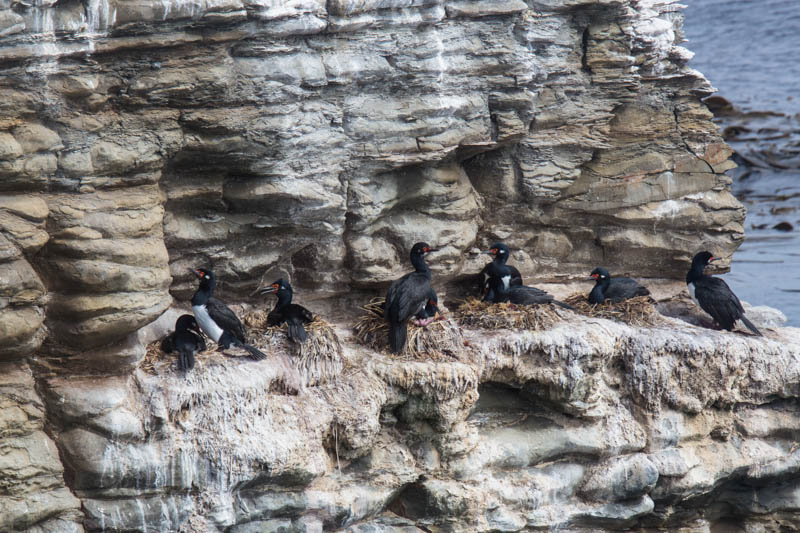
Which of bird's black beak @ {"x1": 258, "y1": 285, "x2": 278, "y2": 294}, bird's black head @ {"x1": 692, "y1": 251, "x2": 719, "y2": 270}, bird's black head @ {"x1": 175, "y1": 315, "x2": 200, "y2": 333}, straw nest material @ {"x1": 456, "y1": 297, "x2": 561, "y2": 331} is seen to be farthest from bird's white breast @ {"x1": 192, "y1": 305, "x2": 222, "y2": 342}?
bird's black head @ {"x1": 692, "y1": 251, "x2": 719, "y2": 270}

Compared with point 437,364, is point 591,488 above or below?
below

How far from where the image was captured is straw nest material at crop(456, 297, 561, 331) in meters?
11.7

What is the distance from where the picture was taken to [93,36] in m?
9.03

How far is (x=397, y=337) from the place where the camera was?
10.9 meters

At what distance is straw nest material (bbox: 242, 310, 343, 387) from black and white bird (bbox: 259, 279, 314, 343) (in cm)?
7

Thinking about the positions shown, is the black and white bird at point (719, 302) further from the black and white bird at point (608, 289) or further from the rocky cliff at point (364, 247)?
the black and white bird at point (608, 289)

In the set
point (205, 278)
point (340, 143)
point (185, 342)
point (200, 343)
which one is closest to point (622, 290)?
point (340, 143)

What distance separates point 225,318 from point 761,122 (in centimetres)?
1833

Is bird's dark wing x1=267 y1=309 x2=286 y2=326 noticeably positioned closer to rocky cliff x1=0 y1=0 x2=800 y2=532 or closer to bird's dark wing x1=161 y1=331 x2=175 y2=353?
rocky cliff x1=0 y1=0 x2=800 y2=532

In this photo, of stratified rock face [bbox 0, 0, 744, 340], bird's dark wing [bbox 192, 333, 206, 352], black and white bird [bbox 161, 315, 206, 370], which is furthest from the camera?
bird's dark wing [bbox 192, 333, 206, 352]

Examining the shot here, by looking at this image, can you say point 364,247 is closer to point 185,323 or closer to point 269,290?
point 269,290

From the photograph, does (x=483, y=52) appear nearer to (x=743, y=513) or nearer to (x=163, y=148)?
(x=163, y=148)

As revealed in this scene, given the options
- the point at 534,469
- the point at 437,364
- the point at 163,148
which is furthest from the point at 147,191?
the point at 534,469

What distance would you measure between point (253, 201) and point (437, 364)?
8.10ft
